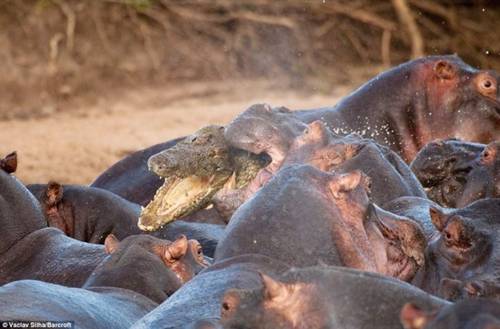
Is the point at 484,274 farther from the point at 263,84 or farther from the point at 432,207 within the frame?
the point at 263,84

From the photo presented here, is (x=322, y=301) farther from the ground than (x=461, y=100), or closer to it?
farther from the ground

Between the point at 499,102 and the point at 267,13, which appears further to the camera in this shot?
the point at 267,13

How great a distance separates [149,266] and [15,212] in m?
0.97

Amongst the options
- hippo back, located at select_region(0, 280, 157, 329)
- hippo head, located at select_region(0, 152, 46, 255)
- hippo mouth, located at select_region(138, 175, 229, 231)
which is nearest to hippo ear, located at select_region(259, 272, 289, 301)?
hippo back, located at select_region(0, 280, 157, 329)

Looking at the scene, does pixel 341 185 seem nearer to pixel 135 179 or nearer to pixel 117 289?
pixel 117 289

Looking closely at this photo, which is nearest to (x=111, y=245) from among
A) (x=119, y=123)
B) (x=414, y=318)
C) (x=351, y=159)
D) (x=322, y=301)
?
(x=351, y=159)

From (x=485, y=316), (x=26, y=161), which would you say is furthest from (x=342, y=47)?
(x=485, y=316)

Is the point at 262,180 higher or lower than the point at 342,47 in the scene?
higher

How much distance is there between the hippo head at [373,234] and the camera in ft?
14.1

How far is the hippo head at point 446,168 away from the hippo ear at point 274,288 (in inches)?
93.6

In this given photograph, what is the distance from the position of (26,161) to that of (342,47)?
13.6 ft

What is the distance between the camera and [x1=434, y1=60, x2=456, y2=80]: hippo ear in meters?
6.91

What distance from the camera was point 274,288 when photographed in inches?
132

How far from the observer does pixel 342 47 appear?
46.6ft
